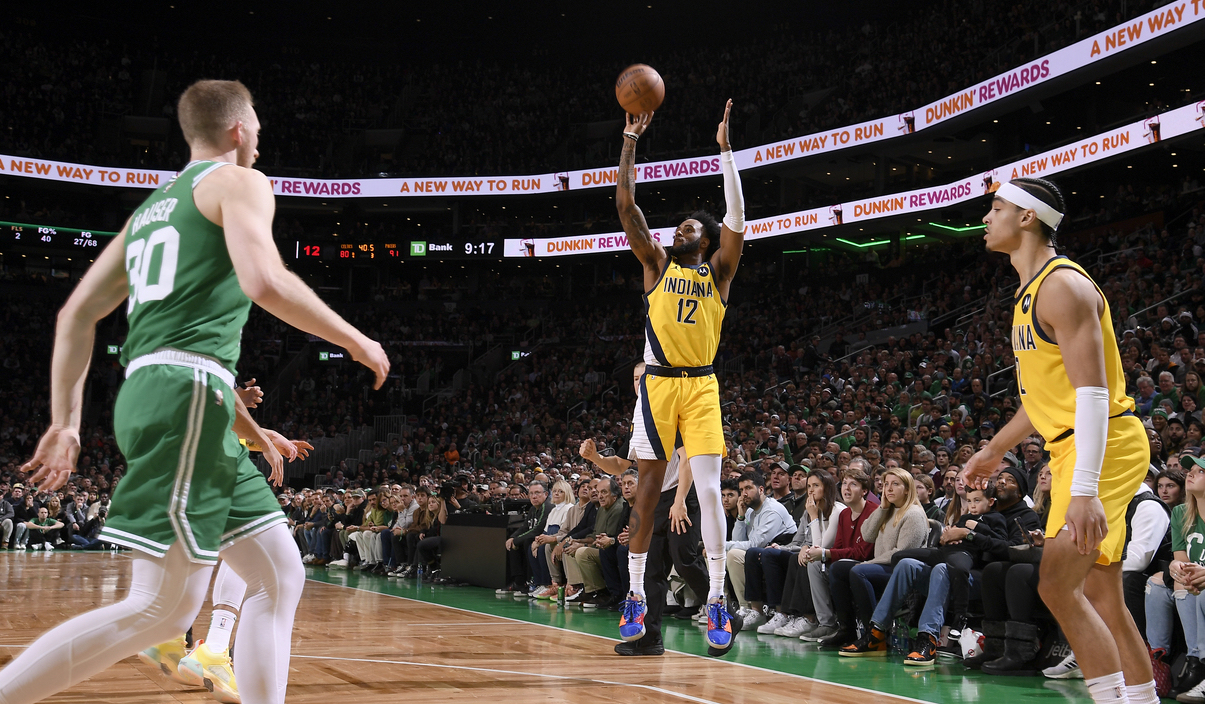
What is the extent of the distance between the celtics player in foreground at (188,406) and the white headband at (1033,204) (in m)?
2.31

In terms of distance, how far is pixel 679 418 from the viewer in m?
5.68

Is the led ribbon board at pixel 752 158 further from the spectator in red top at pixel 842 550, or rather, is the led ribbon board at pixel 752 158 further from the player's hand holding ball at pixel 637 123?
the player's hand holding ball at pixel 637 123

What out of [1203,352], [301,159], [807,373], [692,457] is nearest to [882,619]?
[692,457]

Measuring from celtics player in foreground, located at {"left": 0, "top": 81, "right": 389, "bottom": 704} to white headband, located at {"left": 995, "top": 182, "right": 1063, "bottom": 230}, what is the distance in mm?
2308

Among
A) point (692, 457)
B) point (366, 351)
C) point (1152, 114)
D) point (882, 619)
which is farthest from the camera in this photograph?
point (1152, 114)

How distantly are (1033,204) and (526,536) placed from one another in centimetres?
796

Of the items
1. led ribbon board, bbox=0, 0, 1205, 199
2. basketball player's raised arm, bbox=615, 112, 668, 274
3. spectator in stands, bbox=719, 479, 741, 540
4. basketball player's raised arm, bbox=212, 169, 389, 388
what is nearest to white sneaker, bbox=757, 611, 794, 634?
spectator in stands, bbox=719, 479, 741, 540

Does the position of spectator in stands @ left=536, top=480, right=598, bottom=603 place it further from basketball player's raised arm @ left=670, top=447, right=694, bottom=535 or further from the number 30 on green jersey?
the number 30 on green jersey

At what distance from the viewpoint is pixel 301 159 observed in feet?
110

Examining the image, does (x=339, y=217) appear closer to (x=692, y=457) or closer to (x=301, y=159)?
(x=301, y=159)

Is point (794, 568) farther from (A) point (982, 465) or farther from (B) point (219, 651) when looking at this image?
(B) point (219, 651)

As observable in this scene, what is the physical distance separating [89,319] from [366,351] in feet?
2.89

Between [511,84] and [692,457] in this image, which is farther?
[511,84]

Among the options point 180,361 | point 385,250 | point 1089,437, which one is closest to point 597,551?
point 1089,437
